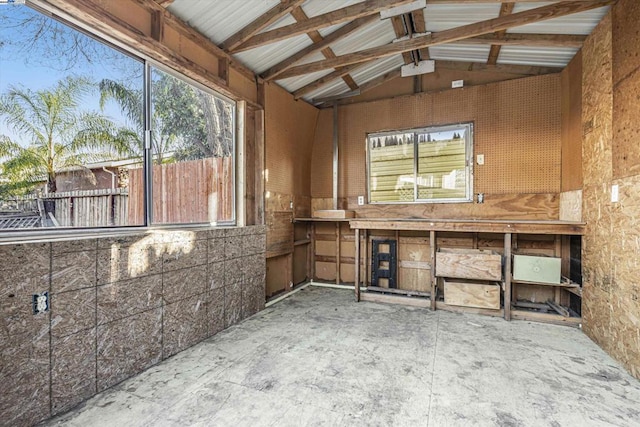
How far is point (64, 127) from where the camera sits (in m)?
1.97

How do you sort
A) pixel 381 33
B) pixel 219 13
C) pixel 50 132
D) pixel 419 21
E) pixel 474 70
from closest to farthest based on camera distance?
pixel 50 132 < pixel 219 13 < pixel 419 21 < pixel 381 33 < pixel 474 70

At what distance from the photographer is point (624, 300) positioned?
90.4 inches

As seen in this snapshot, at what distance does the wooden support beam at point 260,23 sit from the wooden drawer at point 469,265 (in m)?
3.03

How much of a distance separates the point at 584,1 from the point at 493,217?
7.64 ft

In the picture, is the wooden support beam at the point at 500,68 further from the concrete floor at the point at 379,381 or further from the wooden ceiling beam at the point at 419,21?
the concrete floor at the point at 379,381

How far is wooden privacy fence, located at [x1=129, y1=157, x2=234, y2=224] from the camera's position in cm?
247

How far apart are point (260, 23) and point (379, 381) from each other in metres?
3.29

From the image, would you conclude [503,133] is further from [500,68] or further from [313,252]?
[313,252]

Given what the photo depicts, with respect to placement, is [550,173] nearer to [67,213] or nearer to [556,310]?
[556,310]

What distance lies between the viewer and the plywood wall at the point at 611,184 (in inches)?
86.9

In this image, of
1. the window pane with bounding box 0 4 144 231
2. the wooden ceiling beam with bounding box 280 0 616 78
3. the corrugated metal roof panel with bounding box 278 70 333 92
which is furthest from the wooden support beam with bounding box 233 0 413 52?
the window pane with bounding box 0 4 144 231

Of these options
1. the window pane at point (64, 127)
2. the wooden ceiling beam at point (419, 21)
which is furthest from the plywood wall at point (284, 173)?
the wooden ceiling beam at point (419, 21)

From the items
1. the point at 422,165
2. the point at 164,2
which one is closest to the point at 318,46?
the point at 164,2

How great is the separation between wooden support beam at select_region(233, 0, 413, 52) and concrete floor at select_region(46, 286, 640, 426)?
294cm
